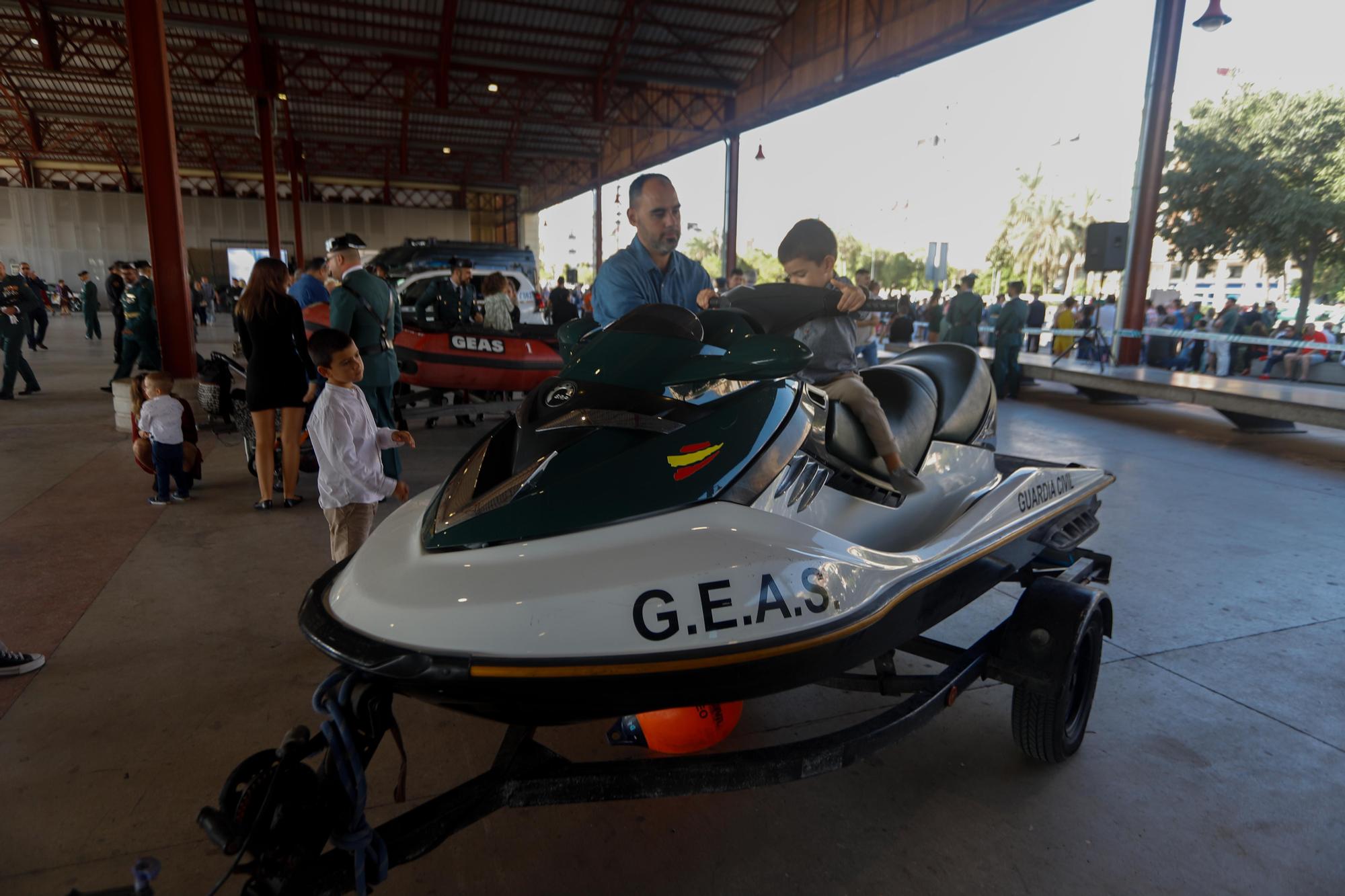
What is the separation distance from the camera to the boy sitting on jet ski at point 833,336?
261 cm

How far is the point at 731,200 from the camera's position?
72.0 ft

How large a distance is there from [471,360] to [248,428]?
7.71ft

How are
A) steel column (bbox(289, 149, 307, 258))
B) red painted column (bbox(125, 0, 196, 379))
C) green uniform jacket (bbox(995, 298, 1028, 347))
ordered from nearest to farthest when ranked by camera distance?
1. red painted column (bbox(125, 0, 196, 379))
2. green uniform jacket (bbox(995, 298, 1028, 347))
3. steel column (bbox(289, 149, 307, 258))

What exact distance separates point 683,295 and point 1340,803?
2.92 m

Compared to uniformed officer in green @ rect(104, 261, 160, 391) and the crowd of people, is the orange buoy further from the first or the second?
uniformed officer in green @ rect(104, 261, 160, 391)

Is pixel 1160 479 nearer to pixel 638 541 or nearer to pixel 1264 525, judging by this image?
pixel 1264 525

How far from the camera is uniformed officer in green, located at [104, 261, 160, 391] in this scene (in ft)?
30.5

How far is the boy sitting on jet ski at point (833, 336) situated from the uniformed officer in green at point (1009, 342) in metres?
10.7

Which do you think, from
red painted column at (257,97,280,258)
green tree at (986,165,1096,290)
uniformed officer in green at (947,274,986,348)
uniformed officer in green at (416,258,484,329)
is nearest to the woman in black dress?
uniformed officer in green at (416,258,484,329)

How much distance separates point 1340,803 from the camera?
2.57 metres

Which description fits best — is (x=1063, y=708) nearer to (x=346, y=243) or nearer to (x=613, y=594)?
(x=613, y=594)

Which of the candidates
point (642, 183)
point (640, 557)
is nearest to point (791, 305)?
point (642, 183)

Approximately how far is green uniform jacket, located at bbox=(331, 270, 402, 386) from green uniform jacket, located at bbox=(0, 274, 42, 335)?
7540 mm

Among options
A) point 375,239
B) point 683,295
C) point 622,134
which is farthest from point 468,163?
point 683,295
